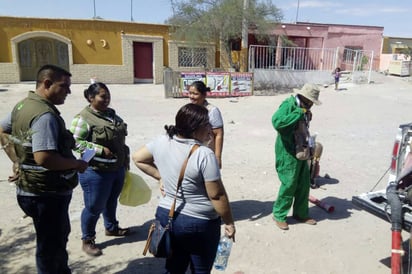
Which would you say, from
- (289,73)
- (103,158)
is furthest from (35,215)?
(289,73)

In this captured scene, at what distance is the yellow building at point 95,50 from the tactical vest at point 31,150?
18995mm

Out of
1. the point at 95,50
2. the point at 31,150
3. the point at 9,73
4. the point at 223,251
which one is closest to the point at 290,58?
the point at 95,50

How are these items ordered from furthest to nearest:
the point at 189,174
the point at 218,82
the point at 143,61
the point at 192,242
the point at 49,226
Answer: the point at 143,61 < the point at 218,82 < the point at 49,226 < the point at 192,242 < the point at 189,174

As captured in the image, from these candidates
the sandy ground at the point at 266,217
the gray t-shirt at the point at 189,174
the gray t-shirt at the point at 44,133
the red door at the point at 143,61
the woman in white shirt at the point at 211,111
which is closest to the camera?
the gray t-shirt at the point at 189,174

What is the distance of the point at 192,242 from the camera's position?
91.5 inches

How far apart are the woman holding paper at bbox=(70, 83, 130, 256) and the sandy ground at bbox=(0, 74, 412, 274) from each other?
48 cm

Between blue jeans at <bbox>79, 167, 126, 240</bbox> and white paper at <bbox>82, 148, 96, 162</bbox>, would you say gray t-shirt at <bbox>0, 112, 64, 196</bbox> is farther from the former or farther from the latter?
blue jeans at <bbox>79, 167, 126, 240</bbox>

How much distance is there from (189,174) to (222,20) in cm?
1749

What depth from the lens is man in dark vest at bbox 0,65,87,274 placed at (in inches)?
93.0

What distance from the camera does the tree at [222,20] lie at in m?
18.1

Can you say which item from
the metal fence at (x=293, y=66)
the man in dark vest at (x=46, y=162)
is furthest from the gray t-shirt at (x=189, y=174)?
the metal fence at (x=293, y=66)

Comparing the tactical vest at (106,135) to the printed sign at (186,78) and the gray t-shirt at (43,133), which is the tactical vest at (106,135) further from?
the printed sign at (186,78)

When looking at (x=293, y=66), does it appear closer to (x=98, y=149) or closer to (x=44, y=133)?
(x=98, y=149)

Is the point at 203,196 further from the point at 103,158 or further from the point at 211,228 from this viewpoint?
the point at 103,158
